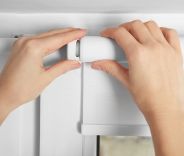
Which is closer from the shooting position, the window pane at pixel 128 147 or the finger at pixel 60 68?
the finger at pixel 60 68

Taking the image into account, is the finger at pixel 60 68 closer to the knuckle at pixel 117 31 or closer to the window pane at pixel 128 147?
the knuckle at pixel 117 31

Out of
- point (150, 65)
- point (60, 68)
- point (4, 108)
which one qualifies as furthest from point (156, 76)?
point (4, 108)

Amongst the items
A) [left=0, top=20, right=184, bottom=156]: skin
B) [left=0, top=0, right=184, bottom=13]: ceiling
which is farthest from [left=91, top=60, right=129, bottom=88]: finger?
[left=0, top=0, right=184, bottom=13]: ceiling

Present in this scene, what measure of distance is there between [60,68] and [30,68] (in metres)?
0.05

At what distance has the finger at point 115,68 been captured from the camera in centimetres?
66

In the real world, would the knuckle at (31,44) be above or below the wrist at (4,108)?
above

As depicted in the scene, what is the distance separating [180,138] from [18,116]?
12.8 inches

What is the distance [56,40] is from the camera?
638 mm

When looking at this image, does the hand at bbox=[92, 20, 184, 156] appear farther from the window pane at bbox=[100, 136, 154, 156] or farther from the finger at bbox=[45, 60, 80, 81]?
the window pane at bbox=[100, 136, 154, 156]

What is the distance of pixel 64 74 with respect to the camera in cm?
72

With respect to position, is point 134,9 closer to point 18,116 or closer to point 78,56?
point 78,56

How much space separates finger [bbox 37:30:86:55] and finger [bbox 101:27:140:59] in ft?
0.21

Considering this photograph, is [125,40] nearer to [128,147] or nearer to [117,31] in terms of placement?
[117,31]

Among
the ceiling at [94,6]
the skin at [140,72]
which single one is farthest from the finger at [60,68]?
the ceiling at [94,6]
